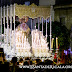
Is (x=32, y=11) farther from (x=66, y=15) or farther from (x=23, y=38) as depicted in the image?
(x=66, y=15)

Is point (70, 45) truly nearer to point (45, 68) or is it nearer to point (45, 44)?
point (45, 44)

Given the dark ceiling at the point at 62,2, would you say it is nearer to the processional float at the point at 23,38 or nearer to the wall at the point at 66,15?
the wall at the point at 66,15

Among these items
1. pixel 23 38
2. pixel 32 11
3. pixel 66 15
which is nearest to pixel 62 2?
pixel 66 15

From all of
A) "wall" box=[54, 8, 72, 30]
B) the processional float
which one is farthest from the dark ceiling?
the processional float

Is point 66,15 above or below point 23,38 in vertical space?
above

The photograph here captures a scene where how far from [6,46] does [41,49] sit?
4.25ft

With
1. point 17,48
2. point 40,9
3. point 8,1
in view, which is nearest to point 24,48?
point 17,48

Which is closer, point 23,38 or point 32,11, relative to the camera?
point 23,38

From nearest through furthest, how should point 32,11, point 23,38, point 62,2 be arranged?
point 23,38
point 32,11
point 62,2

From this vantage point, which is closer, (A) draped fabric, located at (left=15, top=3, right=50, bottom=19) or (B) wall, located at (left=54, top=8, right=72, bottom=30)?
(A) draped fabric, located at (left=15, top=3, right=50, bottom=19)

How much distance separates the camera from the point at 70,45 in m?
9.99

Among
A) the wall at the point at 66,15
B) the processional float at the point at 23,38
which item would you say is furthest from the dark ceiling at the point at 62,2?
the processional float at the point at 23,38

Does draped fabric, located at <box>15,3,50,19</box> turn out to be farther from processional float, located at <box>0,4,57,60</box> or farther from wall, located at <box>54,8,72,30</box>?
wall, located at <box>54,8,72,30</box>

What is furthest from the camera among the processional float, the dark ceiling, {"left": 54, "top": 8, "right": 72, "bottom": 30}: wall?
{"left": 54, "top": 8, "right": 72, "bottom": 30}: wall
